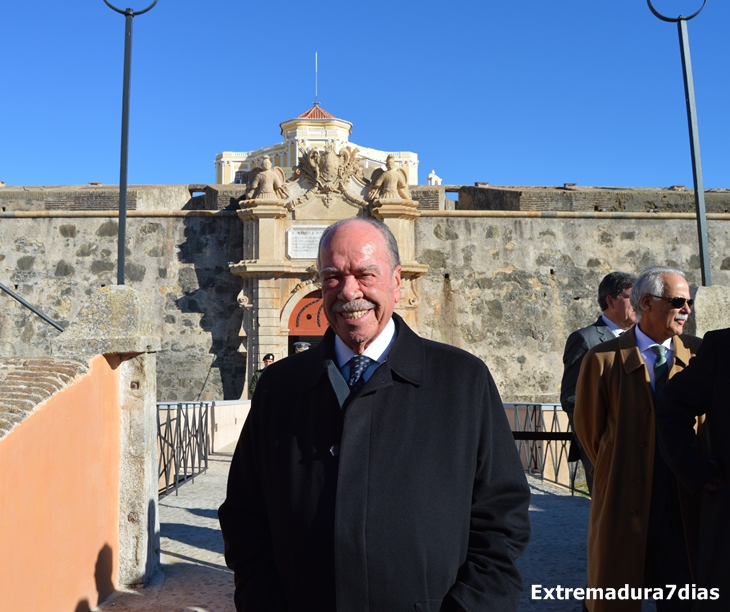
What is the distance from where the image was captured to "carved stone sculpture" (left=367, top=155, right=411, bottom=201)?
1388 centimetres

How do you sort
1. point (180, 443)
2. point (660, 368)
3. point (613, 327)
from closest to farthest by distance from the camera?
point (660, 368)
point (613, 327)
point (180, 443)

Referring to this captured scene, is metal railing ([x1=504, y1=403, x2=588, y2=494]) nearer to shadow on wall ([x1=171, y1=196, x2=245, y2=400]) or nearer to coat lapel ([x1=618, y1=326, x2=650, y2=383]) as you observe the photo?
coat lapel ([x1=618, y1=326, x2=650, y2=383])

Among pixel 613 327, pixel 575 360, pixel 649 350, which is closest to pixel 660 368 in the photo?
pixel 649 350

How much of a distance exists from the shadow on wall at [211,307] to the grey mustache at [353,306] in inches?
480

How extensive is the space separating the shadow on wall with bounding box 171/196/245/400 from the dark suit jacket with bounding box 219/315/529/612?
1218 centimetres

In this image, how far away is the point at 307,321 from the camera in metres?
13.9

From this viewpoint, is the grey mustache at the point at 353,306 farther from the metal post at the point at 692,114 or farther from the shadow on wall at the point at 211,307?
the shadow on wall at the point at 211,307

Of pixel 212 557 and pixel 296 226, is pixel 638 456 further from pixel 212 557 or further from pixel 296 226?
pixel 296 226

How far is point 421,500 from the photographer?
6.20 ft

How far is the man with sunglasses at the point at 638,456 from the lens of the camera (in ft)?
10.5

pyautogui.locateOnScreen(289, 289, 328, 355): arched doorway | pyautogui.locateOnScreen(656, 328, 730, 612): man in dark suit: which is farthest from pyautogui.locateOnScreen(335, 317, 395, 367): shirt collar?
pyautogui.locateOnScreen(289, 289, 328, 355): arched doorway

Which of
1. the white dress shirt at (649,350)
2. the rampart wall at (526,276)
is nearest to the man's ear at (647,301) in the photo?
the white dress shirt at (649,350)

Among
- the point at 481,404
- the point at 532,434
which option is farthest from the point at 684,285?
the point at 481,404

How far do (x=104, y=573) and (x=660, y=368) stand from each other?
3.25m
